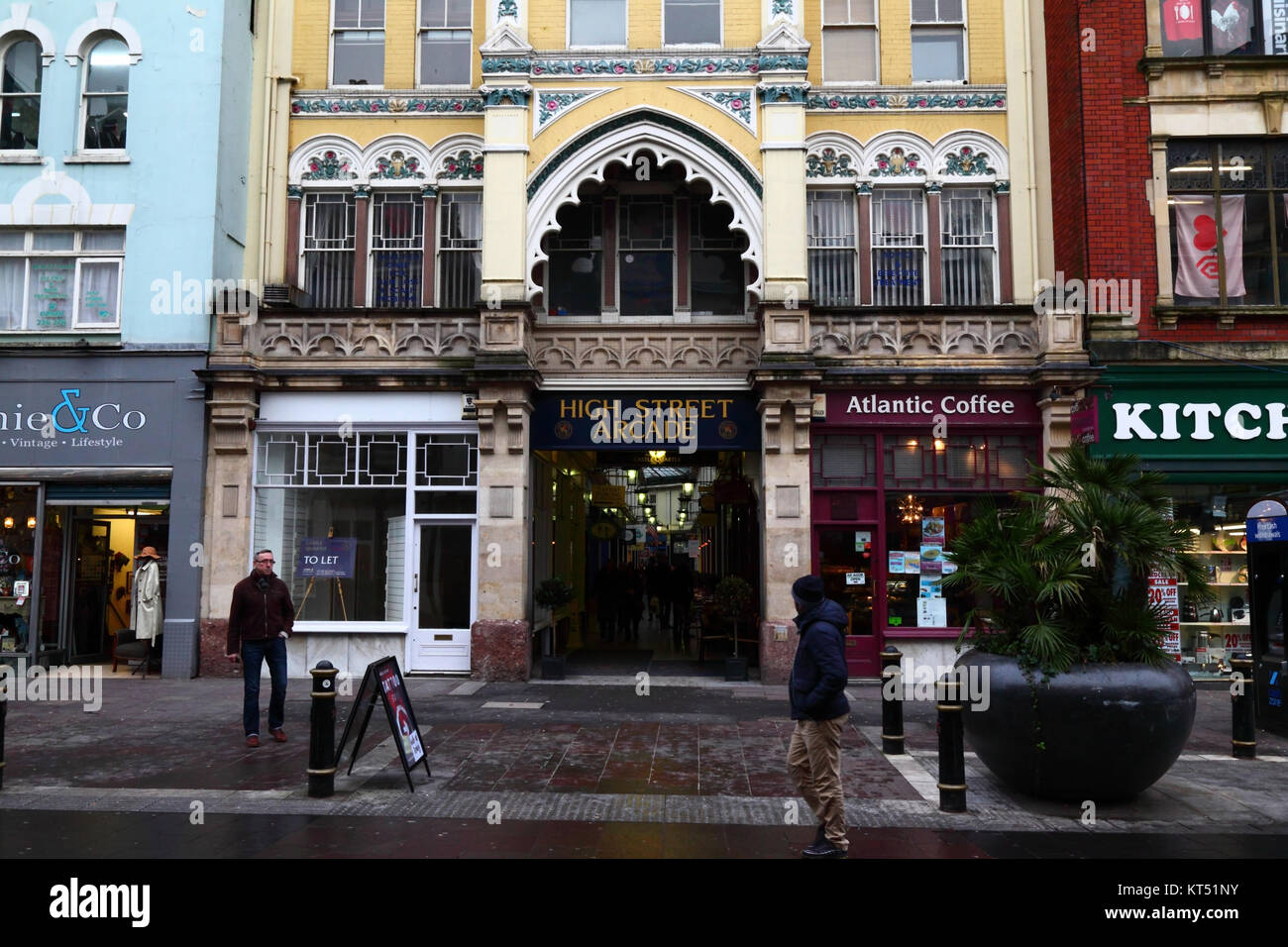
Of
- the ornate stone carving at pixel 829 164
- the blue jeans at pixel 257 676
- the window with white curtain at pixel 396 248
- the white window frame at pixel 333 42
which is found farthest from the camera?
the white window frame at pixel 333 42

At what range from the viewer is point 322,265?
15898mm

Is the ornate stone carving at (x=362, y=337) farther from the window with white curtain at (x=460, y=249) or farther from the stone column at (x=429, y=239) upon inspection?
the stone column at (x=429, y=239)

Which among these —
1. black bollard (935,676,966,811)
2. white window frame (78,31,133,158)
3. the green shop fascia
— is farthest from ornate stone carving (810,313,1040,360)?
white window frame (78,31,133,158)

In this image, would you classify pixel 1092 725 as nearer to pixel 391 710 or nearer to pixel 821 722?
pixel 821 722

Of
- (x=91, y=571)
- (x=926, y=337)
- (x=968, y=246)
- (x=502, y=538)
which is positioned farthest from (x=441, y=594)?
(x=968, y=246)

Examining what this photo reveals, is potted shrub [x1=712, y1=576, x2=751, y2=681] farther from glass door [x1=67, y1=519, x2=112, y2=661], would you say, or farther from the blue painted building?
glass door [x1=67, y1=519, x2=112, y2=661]

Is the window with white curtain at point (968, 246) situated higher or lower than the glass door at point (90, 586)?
higher

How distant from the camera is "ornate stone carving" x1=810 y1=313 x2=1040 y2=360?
14.6 m

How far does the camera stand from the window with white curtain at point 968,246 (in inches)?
605

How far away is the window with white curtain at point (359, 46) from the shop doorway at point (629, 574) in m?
7.26

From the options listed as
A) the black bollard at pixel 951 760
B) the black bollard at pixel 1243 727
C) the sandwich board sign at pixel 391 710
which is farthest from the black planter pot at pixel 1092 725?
the sandwich board sign at pixel 391 710

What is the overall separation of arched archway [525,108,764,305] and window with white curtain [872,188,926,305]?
218 cm

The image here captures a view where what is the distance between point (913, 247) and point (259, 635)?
11643 mm

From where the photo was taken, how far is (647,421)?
1498 cm
